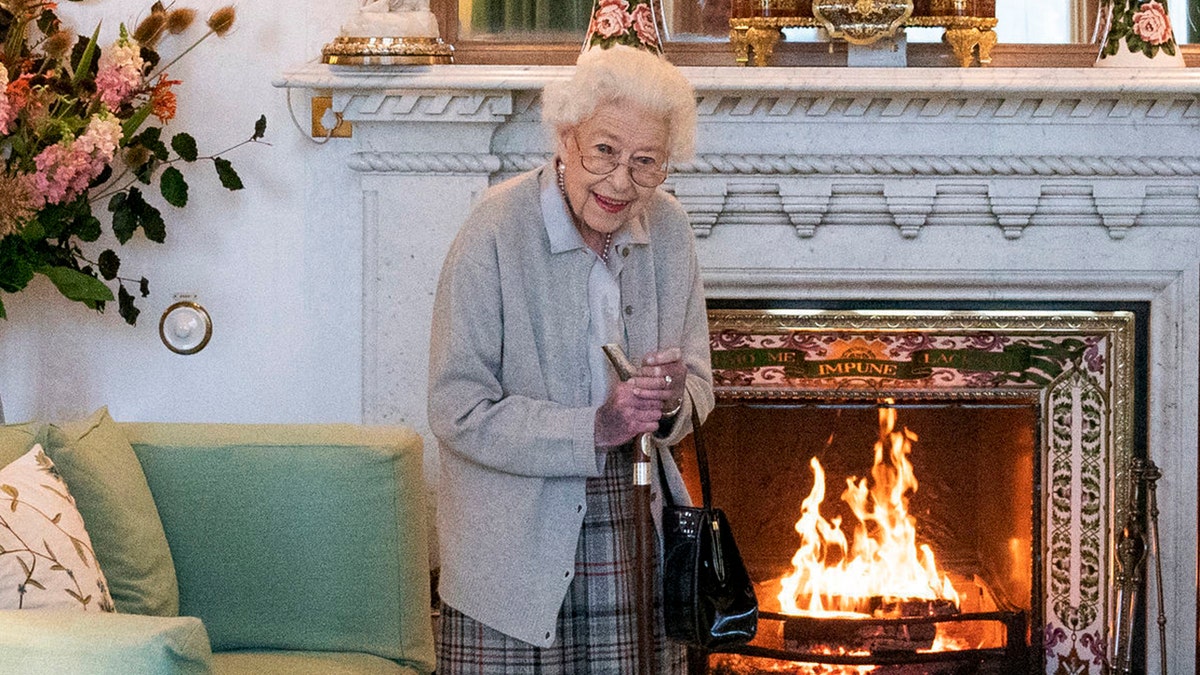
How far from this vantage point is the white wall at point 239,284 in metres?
3.19

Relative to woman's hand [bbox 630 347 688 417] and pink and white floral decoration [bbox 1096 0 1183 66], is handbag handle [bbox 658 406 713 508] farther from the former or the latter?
pink and white floral decoration [bbox 1096 0 1183 66]

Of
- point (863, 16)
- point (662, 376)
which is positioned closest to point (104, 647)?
point (662, 376)

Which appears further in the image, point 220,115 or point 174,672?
point 220,115

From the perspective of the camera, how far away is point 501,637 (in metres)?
2.06

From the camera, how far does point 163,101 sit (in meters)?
Result: 2.91

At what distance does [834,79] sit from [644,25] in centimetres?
41

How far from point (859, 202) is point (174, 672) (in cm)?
186

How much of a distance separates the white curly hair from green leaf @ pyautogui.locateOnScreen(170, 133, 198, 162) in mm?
1205

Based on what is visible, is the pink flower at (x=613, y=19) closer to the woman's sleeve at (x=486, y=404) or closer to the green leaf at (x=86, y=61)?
the green leaf at (x=86, y=61)

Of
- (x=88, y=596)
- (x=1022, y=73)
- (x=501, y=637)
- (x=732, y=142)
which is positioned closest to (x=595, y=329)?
(x=501, y=637)

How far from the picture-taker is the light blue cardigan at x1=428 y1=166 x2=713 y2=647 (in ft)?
6.63

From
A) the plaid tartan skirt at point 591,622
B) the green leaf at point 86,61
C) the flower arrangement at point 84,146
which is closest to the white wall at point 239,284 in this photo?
the flower arrangement at point 84,146

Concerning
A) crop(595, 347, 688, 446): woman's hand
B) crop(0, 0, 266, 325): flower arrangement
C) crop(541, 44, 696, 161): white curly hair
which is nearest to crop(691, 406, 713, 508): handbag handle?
crop(595, 347, 688, 446): woman's hand

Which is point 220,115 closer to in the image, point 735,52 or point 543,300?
point 735,52
